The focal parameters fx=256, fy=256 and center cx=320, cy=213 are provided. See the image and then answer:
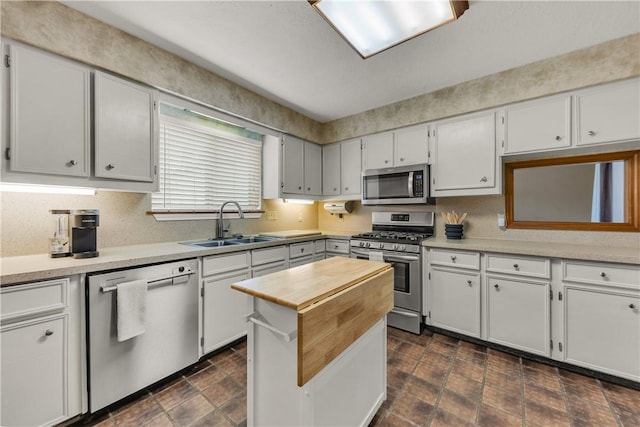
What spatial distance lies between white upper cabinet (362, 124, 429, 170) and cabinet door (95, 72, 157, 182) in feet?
8.21

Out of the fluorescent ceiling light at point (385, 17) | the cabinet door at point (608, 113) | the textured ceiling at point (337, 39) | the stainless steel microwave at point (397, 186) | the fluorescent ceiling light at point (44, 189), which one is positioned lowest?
the fluorescent ceiling light at point (44, 189)

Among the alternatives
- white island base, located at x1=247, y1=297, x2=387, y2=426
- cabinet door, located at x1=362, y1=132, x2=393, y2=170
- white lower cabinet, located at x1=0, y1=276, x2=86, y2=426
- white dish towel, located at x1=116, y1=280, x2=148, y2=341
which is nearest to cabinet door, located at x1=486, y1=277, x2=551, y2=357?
white island base, located at x1=247, y1=297, x2=387, y2=426

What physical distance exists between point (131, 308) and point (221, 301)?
72 centimetres

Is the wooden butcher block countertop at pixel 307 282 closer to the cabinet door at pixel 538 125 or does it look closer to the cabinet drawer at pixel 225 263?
the cabinet drawer at pixel 225 263

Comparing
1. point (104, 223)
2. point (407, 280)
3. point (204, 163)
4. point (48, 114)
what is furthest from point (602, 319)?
point (48, 114)

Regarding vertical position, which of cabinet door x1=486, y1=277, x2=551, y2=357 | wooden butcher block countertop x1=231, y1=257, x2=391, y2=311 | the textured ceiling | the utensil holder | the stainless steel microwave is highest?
the textured ceiling

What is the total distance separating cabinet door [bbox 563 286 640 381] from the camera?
1.85m

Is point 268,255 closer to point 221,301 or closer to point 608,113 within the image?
point 221,301

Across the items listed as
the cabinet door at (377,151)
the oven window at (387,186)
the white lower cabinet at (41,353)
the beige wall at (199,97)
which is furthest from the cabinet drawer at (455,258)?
the white lower cabinet at (41,353)

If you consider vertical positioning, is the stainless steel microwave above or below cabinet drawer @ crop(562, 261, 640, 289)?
above

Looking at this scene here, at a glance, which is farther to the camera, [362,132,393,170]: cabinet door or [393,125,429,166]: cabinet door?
[362,132,393,170]: cabinet door

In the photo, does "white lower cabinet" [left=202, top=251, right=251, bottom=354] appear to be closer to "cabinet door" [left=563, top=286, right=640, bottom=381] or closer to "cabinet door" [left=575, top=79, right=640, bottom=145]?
"cabinet door" [left=563, top=286, right=640, bottom=381]

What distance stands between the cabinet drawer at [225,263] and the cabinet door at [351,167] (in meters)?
1.83

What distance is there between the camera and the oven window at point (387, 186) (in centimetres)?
316
